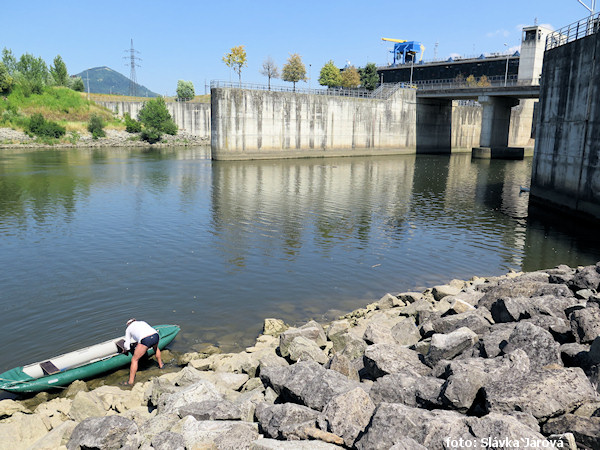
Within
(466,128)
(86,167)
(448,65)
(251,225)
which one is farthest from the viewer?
(448,65)

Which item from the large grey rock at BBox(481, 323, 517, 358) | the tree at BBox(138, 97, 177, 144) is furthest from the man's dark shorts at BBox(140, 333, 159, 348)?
the tree at BBox(138, 97, 177, 144)

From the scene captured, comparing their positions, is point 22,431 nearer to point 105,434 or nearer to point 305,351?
point 105,434

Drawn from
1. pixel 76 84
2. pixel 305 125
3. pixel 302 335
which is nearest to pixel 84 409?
pixel 302 335

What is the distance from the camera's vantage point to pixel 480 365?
26.5 ft

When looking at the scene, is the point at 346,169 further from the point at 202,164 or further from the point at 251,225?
the point at 251,225

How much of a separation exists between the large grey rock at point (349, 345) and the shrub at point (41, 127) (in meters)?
95.0

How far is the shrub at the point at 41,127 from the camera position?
296 ft

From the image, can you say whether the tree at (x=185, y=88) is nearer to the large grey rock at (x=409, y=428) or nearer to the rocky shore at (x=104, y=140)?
the rocky shore at (x=104, y=140)

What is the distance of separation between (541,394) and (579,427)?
651 mm

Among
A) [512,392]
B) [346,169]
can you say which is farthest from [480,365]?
[346,169]

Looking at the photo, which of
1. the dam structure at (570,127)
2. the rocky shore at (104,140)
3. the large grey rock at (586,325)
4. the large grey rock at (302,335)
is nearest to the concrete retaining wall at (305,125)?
the dam structure at (570,127)

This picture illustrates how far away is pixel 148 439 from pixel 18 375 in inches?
203

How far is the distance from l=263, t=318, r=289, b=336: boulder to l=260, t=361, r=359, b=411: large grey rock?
13.5 feet

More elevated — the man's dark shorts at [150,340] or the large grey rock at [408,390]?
the large grey rock at [408,390]
